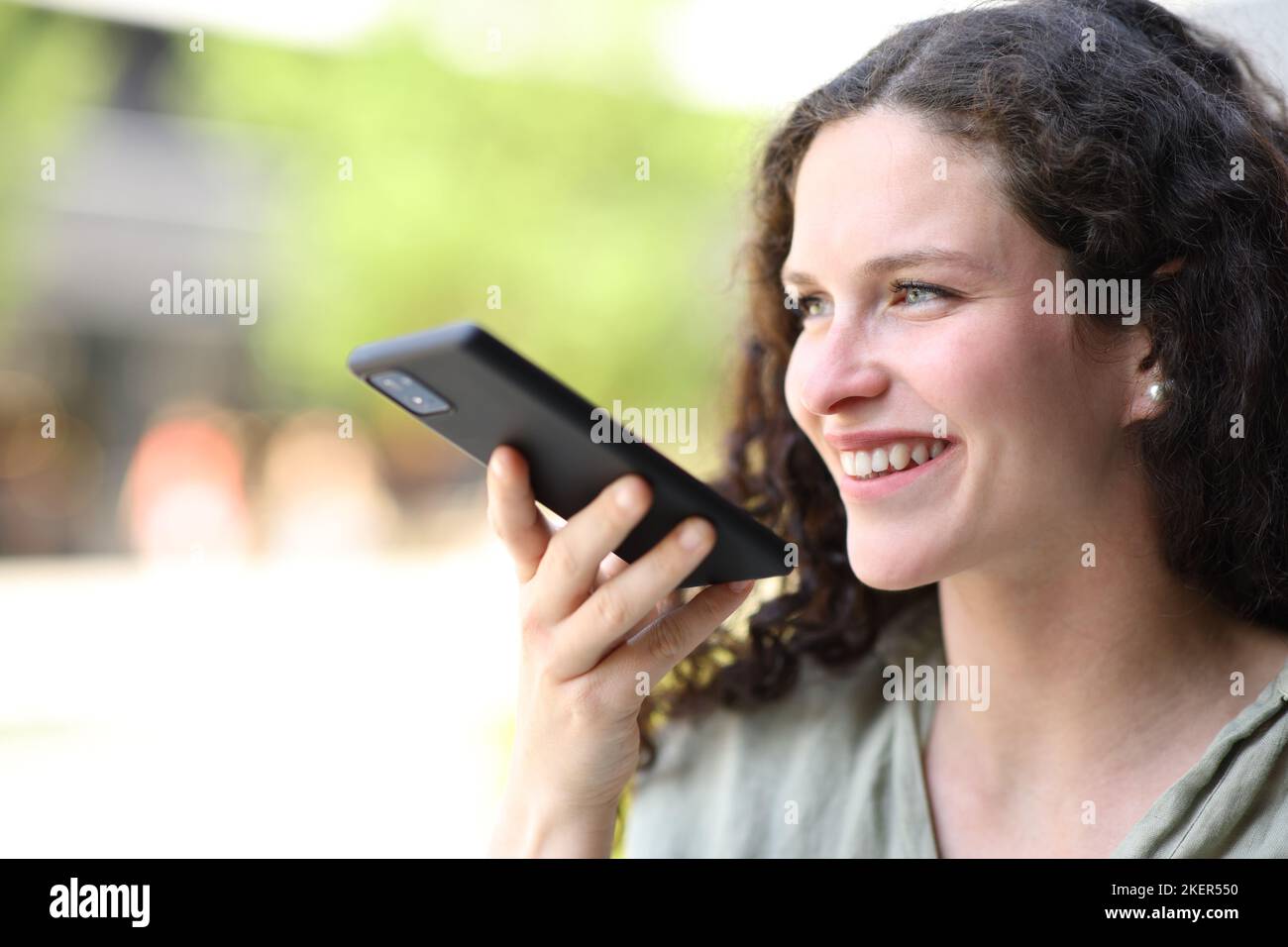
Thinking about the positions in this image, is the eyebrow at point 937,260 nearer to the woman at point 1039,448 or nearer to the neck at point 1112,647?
the woman at point 1039,448

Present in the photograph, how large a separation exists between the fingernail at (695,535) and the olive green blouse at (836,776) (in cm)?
81

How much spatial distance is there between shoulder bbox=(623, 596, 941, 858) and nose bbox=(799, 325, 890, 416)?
0.68m

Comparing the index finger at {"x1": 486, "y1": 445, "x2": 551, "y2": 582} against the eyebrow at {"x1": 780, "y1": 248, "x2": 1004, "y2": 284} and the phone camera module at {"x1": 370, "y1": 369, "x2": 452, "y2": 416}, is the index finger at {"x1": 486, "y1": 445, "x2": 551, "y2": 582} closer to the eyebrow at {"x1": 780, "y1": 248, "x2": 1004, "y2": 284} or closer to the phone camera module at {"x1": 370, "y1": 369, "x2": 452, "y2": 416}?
the phone camera module at {"x1": 370, "y1": 369, "x2": 452, "y2": 416}

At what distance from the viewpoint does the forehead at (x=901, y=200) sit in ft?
5.66

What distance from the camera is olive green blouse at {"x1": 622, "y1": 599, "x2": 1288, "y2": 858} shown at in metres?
1.75

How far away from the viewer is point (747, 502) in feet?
8.07

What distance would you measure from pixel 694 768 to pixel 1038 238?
1.14 metres

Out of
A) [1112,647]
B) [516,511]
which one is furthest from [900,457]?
[516,511]

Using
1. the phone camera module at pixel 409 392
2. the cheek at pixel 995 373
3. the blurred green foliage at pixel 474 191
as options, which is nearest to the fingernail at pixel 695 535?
the phone camera module at pixel 409 392

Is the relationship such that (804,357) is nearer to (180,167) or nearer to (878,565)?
(878,565)

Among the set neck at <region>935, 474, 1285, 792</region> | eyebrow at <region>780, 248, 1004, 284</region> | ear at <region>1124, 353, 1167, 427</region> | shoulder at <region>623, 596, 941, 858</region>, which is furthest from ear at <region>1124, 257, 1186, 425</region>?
shoulder at <region>623, 596, 941, 858</region>

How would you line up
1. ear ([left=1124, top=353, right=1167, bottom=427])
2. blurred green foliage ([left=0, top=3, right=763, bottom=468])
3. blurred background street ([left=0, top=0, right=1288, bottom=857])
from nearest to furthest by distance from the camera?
ear ([left=1124, top=353, right=1167, bottom=427]), blurred background street ([left=0, top=0, right=1288, bottom=857]), blurred green foliage ([left=0, top=3, right=763, bottom=468])

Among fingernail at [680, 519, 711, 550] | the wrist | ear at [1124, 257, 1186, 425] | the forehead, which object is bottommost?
the wrist
